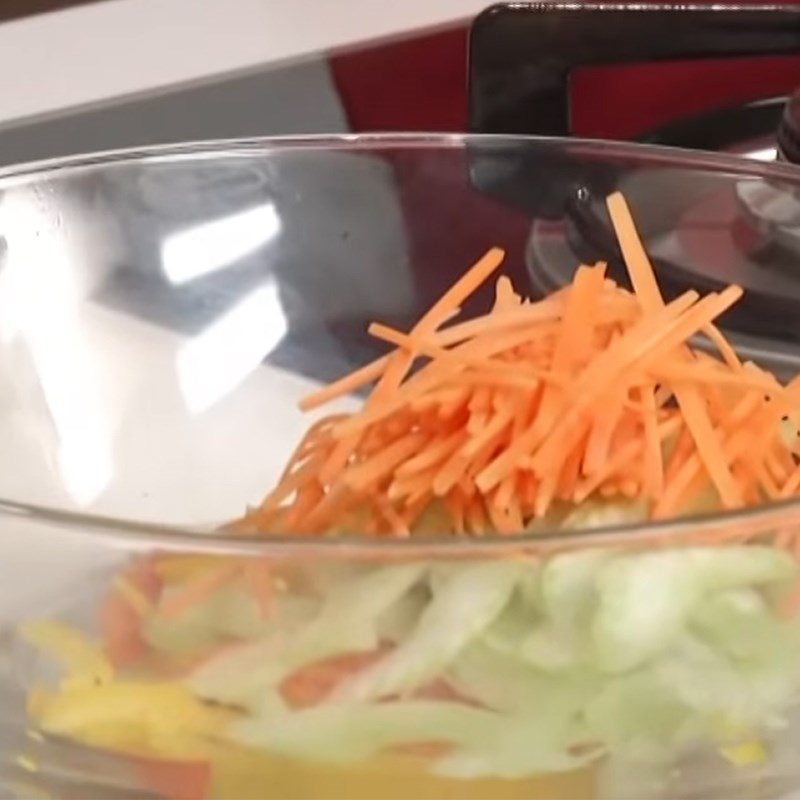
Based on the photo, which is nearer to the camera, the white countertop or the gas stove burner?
the gas stove burner

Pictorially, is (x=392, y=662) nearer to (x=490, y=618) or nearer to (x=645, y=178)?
(x=490, y=618)

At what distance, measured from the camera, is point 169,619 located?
343 mm

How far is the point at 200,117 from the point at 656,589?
58cm

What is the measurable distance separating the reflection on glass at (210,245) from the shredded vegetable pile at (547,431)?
0.16 m

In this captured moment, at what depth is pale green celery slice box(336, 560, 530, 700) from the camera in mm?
325

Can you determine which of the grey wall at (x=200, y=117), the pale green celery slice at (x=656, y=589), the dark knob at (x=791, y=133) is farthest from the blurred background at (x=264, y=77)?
the pale green celery slice at (x=656, y=589)

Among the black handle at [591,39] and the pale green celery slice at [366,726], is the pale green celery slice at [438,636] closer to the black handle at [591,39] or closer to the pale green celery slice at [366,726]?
the pale green celery slice at [366,726]

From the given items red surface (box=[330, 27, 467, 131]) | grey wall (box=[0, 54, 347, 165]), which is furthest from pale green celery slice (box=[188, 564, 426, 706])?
red surface (box=[330, 27, 467, 131])

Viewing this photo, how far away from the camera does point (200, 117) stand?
0.86m

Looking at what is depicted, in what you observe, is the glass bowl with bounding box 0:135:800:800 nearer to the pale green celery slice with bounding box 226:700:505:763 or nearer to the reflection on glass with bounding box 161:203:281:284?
the pale green celery slice with bounding box 226:700:505:763

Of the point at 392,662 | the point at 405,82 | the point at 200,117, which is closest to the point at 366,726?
the point at 392,662

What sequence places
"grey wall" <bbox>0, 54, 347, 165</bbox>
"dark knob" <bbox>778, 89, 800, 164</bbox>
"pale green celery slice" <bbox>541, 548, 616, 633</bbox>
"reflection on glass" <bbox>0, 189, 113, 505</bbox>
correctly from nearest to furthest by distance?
"pale green celery slice" <bbox>541, 548, 616, 633</bbox>
"reflection on glass" <bbox>0, 189, 113, 505</bbox>
"dark knob" <bbox>778, 89, 800, 164</bbox>
"grey wall" <bbox>0, 54, 347, 165</bbox>

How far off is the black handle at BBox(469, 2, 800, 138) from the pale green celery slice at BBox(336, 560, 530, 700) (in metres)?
0.41

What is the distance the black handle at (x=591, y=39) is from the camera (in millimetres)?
696
